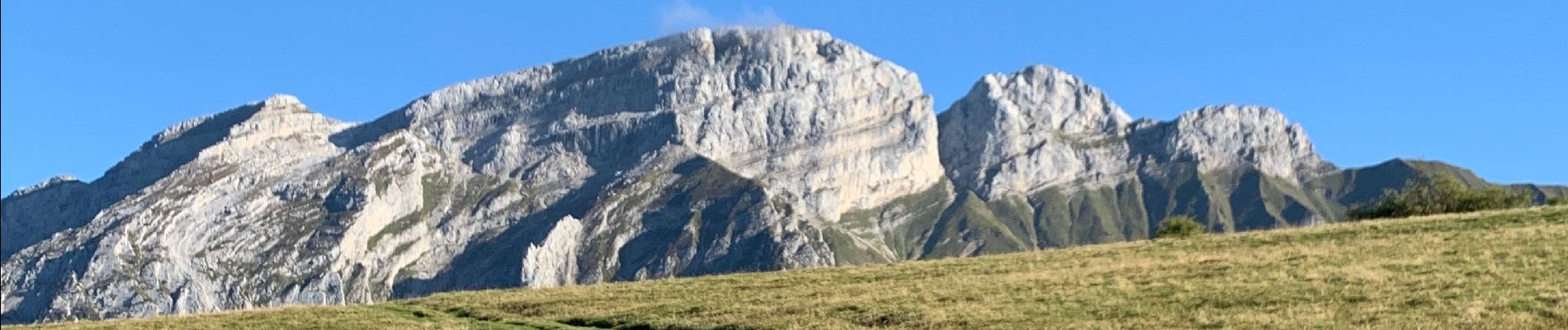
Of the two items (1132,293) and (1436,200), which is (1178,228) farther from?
(1132,293)

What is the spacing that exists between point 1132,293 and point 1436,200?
71.0m

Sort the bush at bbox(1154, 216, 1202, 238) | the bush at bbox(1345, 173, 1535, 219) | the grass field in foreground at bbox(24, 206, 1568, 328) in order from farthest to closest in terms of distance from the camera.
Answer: the bush at bbox(1154, 216, 1202, 238) → the bush at bbox(1345, 173, 1535, 219) → the grass field in foreground at bbox(24, 206, 1568, 328)

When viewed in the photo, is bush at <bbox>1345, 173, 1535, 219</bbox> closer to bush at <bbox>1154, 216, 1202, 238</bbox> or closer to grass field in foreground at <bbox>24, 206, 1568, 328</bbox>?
bush at <bbox>1154, 216, 1202, 238</bbox>

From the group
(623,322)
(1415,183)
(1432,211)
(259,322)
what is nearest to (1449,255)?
(623,322)

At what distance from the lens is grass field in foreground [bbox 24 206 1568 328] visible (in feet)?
128

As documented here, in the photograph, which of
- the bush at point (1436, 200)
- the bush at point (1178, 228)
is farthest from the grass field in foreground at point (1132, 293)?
the bush at point (1436, 200)

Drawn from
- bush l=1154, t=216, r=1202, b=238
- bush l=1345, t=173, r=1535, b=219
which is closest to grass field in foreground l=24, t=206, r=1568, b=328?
bush l=1154, t=216, r=1202, b=238

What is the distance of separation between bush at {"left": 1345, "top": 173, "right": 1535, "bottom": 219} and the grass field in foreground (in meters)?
39.5

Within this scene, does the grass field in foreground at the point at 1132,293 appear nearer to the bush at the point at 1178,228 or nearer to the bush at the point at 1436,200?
the bush at the point at 1178,228

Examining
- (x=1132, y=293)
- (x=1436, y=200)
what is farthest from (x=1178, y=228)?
(x=1132, y=293)

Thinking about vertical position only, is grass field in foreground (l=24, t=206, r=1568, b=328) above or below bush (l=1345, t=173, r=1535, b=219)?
below

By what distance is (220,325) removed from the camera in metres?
57.1

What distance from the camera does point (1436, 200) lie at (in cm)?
10725

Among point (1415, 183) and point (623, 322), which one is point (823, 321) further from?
point (1415, 183)
